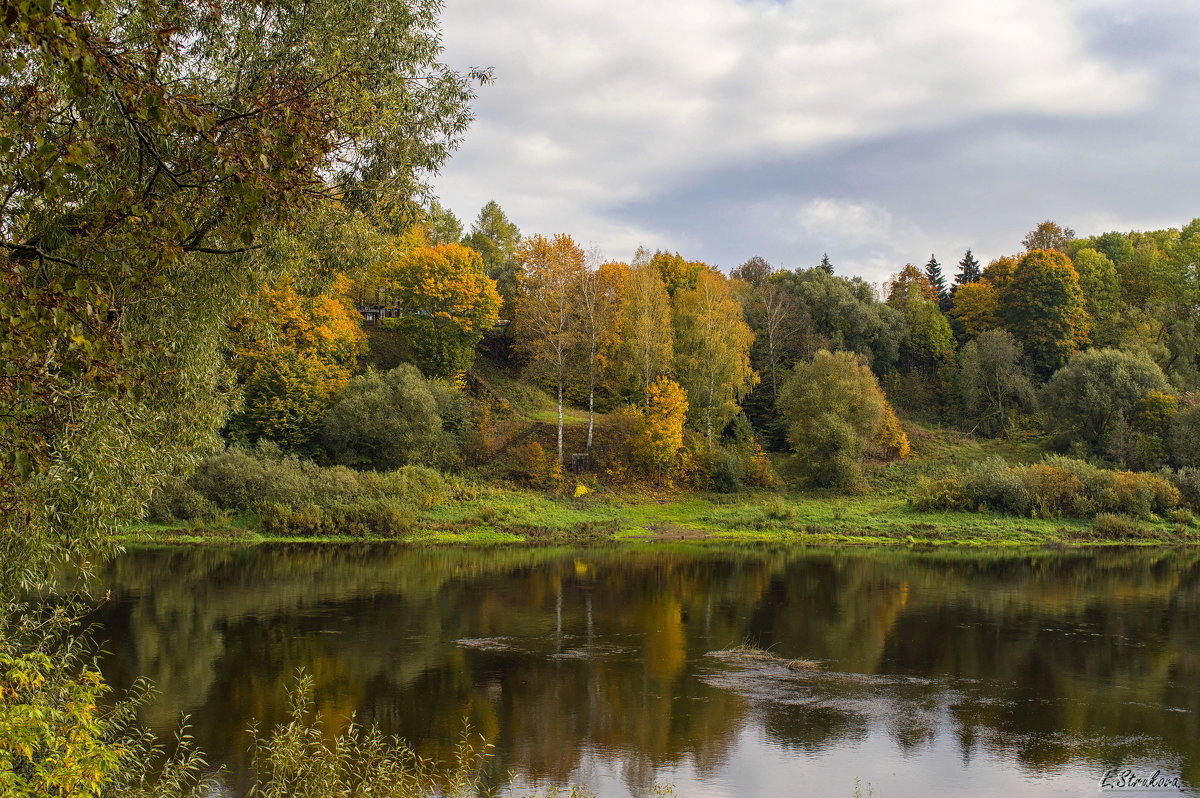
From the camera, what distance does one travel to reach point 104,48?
18.8ft

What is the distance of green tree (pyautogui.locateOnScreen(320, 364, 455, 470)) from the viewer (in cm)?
4831

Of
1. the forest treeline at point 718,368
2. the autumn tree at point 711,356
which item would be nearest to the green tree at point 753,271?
the forest treeline at point 718,368

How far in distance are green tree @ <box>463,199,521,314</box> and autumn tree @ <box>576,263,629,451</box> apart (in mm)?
12037

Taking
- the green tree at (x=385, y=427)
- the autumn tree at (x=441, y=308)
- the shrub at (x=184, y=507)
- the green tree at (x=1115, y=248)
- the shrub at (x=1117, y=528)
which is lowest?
the shrub at (x=1117, y=528)

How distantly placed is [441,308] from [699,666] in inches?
1632

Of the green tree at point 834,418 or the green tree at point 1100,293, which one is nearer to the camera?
the green tree at point 834,418

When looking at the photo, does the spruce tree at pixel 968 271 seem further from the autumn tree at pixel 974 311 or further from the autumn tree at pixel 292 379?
the autumn tree at pixel 292 379

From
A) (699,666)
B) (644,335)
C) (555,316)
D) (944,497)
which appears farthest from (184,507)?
(944,497)

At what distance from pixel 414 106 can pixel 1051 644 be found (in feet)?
Answer: 72.9

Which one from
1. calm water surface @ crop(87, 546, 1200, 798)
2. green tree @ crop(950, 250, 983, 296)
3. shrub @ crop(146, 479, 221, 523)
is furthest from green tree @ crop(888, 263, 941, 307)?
shrub @ crop(146, 479, 221, 523)

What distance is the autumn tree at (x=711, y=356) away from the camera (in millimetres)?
56031

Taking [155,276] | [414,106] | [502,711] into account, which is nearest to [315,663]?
[502,711]

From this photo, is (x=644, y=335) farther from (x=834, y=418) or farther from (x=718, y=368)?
(x=834, y=418)

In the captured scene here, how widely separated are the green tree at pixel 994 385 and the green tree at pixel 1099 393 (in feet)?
20.5
